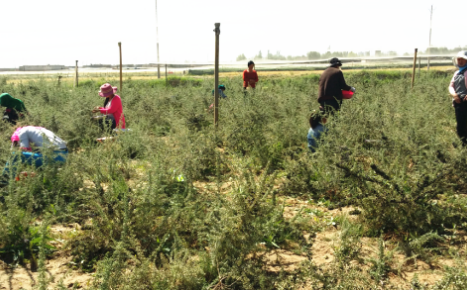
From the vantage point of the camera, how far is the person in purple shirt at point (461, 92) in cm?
542

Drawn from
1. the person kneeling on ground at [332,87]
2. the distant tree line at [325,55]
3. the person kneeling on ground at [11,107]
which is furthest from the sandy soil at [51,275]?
the distant tree line at [325,55]

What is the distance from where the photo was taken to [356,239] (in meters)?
3.16

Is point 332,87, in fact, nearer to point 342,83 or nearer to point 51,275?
point 342,83

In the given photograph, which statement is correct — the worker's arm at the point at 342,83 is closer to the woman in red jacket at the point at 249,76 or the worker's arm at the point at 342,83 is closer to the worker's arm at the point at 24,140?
the woman in red jacket at the point at 249,76

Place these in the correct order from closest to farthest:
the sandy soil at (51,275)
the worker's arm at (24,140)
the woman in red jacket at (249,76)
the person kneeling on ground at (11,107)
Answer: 1. the sandy soil at (51,275)
2. the worker's arm at (24,140)
3. the person kneeling on ground at (11,107)
4. the woman in red jacket at (249,76)

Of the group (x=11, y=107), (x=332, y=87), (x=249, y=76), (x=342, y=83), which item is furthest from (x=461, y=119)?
(x=11, y=107)

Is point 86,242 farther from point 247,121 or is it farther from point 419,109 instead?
point 419,109

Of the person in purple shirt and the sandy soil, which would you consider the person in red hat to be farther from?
the person in purple shirt

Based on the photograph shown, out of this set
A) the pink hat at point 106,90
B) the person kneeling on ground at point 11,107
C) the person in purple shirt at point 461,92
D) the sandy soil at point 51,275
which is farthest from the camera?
the pink hat at point 106,90

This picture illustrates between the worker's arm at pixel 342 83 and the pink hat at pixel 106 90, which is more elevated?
the worker's arm at pixel 342 83

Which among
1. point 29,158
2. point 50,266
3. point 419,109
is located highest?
point 419,109

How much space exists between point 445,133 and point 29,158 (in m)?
4.64

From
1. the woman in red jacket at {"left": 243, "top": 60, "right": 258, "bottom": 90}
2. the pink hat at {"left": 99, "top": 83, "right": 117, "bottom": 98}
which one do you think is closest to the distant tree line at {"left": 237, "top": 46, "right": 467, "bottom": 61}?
the woman in red jacket at {"left": 243, "top": 60, "right": 258, "bottom": 90}

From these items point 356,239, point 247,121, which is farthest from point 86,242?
point 247,121
